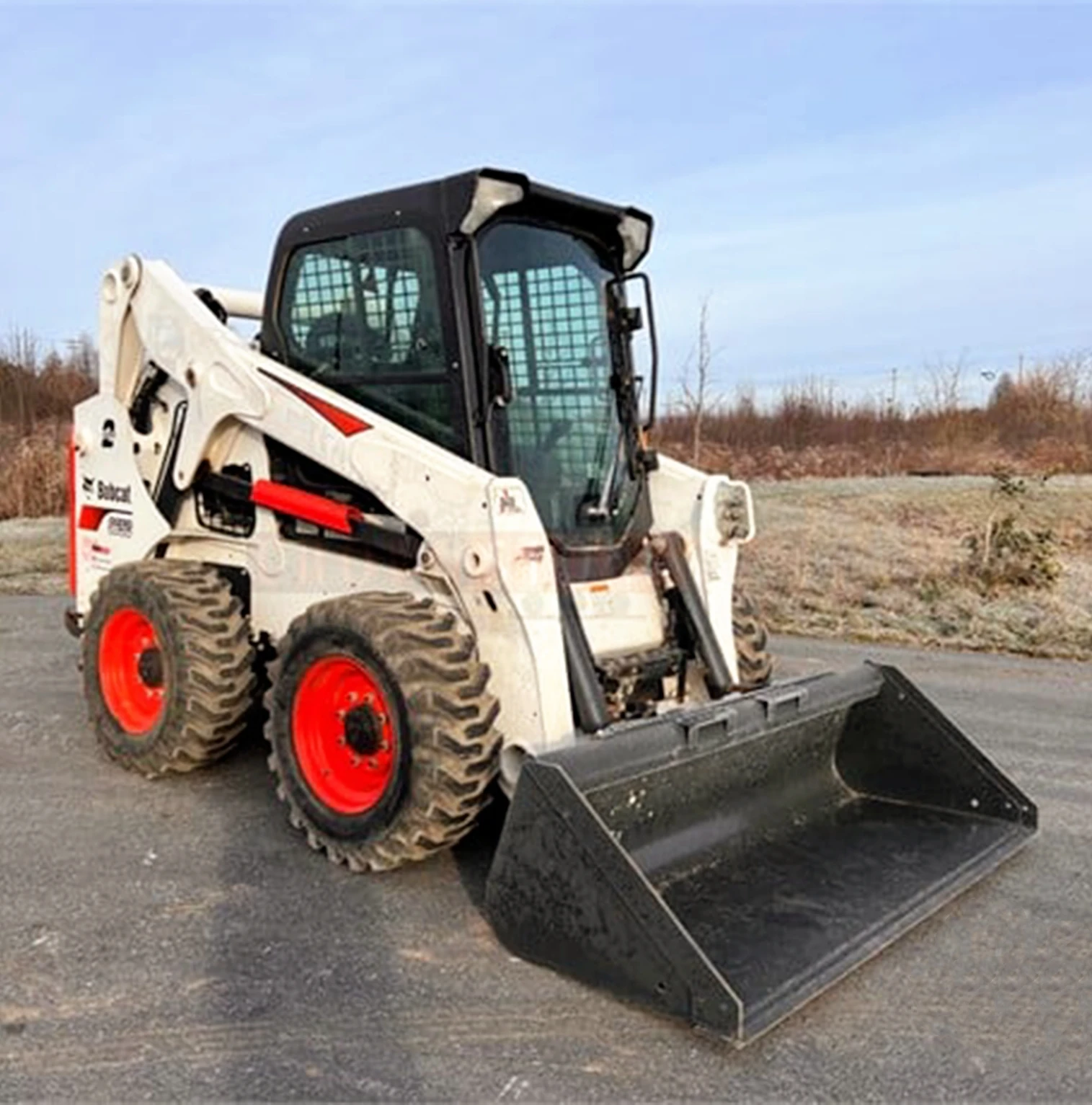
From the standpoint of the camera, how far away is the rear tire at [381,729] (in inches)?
140

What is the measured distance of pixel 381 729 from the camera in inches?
149

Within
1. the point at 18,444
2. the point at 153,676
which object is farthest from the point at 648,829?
the point at 18,444

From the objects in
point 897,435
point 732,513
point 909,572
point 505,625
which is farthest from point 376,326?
point 897,435

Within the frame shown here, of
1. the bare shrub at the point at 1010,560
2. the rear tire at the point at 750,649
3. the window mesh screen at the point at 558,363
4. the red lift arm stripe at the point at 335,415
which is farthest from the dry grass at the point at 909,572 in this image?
the red lift arm stripe at the point at 335,415

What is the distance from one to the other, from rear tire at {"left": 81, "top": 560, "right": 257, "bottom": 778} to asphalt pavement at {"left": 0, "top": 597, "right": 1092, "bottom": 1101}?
0.99 ft

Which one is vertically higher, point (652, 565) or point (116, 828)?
point (652, 565)

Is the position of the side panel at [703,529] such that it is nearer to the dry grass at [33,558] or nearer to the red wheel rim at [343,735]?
the red wheel rim at [343,735]

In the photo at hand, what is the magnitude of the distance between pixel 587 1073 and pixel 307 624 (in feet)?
6.19

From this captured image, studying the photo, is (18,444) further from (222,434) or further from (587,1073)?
(587,1073)

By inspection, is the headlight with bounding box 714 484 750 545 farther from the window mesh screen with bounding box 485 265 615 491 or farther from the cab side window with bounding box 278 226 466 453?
the cab side window with bounding box 278 226 466 453

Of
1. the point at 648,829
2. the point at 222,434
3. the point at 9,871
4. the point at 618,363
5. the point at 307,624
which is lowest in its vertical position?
the point at 9,871

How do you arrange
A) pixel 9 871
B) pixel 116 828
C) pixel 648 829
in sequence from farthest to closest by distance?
pixel 116 828 < pixel 9 871 < pixel 648 829

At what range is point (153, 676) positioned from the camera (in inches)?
189

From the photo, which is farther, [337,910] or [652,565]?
Answer: [652,565]
